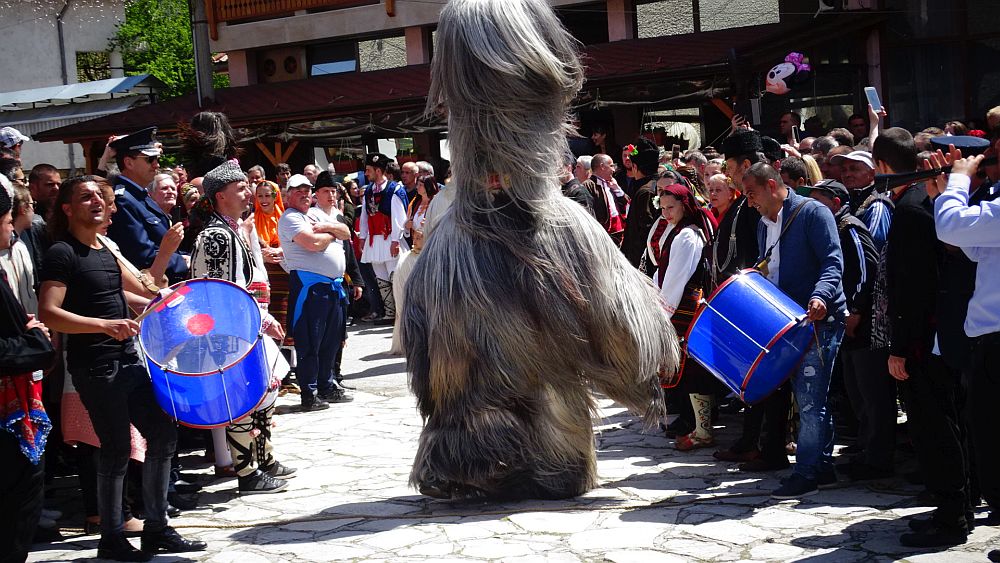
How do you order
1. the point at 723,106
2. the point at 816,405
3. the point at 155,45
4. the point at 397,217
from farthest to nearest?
1. the point at 155,45
2. the point at 723,106
3. the point at 397,217
4. the point at 816,405

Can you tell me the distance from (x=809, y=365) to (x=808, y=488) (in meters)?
0.62

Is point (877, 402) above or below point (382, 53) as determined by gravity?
below

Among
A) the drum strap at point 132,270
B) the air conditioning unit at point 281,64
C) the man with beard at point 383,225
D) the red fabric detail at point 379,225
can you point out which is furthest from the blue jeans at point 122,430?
the air conditioning unit at point 281,64

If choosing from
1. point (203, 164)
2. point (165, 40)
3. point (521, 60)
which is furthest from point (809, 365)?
point (165, 40)

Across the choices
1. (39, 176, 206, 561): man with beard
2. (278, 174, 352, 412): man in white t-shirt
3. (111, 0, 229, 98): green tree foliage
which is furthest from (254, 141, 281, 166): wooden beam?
(39, 176, 206, 561): man with beard

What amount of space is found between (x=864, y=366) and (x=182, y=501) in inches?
149

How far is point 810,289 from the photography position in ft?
18.8

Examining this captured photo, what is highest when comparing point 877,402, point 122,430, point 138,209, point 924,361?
point 138,209

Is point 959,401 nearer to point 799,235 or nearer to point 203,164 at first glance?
point 799,235

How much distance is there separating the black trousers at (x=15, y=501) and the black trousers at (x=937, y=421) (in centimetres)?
367

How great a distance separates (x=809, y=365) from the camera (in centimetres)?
561

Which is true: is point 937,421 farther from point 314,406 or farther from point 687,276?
point 314,406

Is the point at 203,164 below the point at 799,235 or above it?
above

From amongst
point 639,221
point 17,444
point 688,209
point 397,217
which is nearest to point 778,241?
point 688,209
